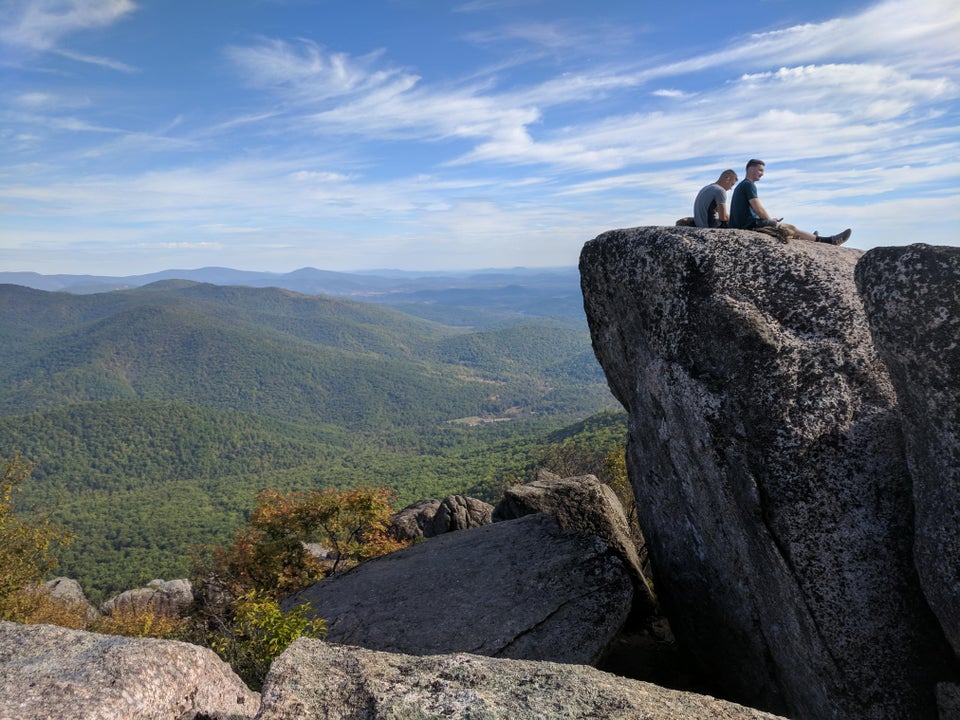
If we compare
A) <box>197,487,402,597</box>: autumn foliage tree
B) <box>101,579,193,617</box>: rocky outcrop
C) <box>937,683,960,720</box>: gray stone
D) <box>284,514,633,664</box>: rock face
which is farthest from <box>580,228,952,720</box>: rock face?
<box>101,579,193,617</box>: rocky outcrop

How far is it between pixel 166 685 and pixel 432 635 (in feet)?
17.8

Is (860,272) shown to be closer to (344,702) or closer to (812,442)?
(812,442)

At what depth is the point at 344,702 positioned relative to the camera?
541 cm

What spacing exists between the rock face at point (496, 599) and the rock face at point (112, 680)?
416 cm

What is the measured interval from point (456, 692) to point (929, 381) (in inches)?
259

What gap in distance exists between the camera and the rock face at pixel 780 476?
7.64m

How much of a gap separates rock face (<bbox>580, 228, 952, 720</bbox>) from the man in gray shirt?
2006mm

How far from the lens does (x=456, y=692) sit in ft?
17.7

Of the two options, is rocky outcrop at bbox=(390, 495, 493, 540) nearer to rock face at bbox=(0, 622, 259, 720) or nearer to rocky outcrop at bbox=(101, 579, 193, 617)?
rocky outcrop at bbox=(101, 579, 193, 617)

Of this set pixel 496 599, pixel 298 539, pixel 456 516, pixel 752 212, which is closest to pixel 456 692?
pixel 496 599

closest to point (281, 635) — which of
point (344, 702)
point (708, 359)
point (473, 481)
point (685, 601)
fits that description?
point (344, 702)

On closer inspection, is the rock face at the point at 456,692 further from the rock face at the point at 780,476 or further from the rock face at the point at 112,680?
the rock face at the point at 780,476

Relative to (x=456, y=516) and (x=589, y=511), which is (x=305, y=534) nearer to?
(x=456, y=516)

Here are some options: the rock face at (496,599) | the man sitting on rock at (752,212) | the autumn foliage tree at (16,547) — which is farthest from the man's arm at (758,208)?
the autumn foliage tree at (16,547)
